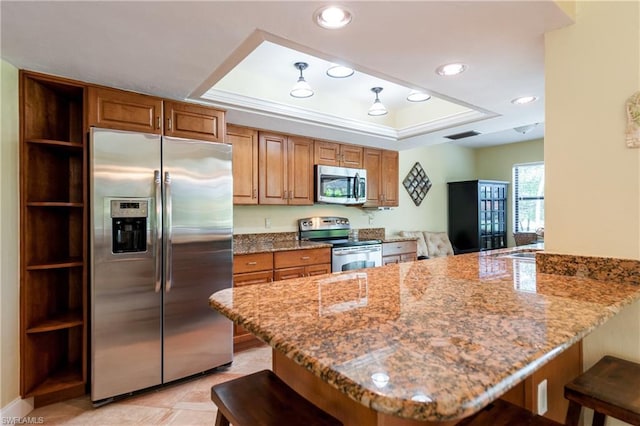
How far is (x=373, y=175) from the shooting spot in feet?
15.2

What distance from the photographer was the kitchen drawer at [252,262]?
3029 millimetres

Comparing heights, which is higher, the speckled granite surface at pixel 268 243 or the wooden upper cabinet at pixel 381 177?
the wooden upper cabinet at pixel 381 177

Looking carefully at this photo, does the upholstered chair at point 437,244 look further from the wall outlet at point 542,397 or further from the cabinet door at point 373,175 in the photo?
the wall outlet at point 542,397

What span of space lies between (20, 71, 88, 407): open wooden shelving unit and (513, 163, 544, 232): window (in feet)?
21.8

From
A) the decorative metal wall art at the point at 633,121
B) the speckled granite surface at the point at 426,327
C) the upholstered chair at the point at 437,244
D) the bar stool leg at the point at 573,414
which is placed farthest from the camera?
the upholstered chair at the point at 437,244

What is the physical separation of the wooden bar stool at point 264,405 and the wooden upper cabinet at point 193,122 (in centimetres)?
198

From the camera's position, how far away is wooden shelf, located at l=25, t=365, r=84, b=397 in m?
2.17

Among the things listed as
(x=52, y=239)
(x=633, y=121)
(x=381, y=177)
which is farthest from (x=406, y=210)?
(x=52, y=239)

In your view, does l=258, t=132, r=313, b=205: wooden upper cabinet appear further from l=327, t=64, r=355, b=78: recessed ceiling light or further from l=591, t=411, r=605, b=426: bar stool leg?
l=591, t=411, r=605, b=426: bar stool leg

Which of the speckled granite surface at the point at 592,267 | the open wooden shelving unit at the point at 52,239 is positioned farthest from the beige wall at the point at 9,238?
the speckled granite surface at the point at 592,267

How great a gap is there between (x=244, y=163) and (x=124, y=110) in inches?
49.9

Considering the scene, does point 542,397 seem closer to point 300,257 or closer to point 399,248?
point 300,257

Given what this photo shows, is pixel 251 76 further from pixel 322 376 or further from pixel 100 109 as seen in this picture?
pixel 322 376

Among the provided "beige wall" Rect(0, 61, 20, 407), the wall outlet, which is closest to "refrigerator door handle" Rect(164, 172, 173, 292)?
"beige wall" Rect(0, 61, 20, 407)
